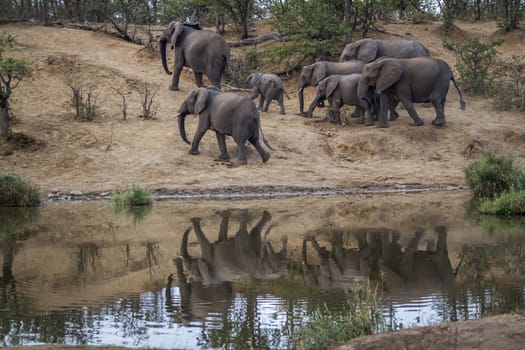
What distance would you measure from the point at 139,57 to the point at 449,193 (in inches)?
476

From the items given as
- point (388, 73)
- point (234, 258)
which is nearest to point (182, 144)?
point (388, 73)

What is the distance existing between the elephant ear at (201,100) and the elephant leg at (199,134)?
0.22m

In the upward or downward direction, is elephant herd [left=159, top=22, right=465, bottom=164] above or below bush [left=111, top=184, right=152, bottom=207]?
above

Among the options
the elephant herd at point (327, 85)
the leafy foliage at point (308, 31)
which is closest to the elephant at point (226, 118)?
the elephant herd at point (327, 85)

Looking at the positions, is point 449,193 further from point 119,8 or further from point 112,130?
point 119,8

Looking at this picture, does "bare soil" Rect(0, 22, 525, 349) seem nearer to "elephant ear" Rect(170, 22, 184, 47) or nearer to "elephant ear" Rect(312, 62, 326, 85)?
"elephant ear" Rect(312, 62, 326, 85)

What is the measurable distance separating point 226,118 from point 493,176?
5944 millimetres

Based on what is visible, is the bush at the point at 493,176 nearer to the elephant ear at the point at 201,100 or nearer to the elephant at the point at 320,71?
the elephant ear at the point at 201,100

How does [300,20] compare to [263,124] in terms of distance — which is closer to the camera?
[263,124]

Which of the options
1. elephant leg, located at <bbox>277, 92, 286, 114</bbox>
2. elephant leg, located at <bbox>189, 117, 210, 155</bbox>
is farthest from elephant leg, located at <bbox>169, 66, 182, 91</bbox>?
elephant leg, located at <bbox>189, 117, 210, 155</bbox>

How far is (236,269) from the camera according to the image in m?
9.46

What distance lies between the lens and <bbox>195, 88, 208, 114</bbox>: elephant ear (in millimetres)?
18719

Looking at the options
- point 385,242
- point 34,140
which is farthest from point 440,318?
point 34,140

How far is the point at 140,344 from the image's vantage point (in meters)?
6.27
